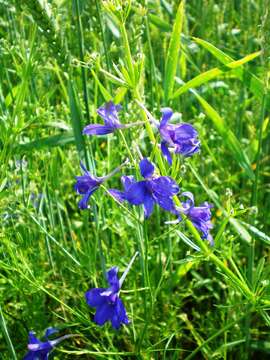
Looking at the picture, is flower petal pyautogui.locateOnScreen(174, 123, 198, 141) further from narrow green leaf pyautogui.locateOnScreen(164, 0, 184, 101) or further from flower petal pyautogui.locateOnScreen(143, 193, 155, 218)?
narrow green leaf pyautogui.locateOnScreen(164, 0, 184, 101)

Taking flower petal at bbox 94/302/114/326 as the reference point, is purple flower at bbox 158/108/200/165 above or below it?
above

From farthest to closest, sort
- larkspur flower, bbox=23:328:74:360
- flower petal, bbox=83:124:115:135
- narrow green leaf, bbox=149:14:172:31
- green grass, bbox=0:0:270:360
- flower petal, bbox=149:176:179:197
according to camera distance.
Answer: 1. narrow green leaf, bbox=149:14:172:31
2. larkspur flower, bbox=23:328:74:360
3. green grass, bbox=0:0:270:360
4. flower petal, bbox=83:124:115:135
5. flower petal, bbox=149:176:179:197

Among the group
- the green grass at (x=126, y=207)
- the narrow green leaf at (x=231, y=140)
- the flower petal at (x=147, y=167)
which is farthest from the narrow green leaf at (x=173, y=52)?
the flower petal at (x=147, y=167)

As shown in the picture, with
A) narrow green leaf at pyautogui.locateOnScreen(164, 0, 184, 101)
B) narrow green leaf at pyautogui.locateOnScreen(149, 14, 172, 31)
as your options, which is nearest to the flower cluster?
narrow green leaf at pyautogui.locateOnScreen(164, 0, 184, 101)

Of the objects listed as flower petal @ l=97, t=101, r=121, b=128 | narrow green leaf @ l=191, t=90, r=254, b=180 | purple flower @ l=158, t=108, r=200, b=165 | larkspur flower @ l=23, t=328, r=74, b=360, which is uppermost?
flower petal @ l=97, t=101, r=121, b=128

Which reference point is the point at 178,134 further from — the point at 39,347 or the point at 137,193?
the point at 39,347

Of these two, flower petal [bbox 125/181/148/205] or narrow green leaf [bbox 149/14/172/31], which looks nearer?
flower petal [bbox 125/181/148/205]

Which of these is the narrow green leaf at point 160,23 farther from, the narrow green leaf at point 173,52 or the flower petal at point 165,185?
the flower petal at point 165,185

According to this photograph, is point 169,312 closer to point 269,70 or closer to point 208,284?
point 208,284
